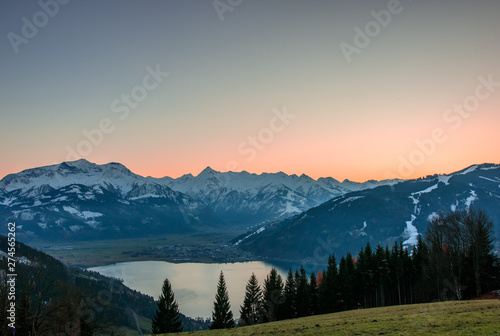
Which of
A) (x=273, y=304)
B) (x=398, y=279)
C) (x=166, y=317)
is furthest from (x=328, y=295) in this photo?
(x=166, y=317)

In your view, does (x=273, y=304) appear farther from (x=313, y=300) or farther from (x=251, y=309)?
(x=313, y=300)

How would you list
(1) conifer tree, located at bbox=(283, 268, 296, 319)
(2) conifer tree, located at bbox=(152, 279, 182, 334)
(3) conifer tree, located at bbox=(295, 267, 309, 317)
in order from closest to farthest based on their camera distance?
(2) conifer tree, located at bbox=(152, 279, 182, 334) → (3) conifer tree, located at bbox=(295, 267, 309, 317) → (1) conifer tree, located at bbox=(283, 268, 296, 319)

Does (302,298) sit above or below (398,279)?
below

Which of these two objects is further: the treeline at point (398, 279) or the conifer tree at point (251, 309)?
the conifer tree at point (251, 309)

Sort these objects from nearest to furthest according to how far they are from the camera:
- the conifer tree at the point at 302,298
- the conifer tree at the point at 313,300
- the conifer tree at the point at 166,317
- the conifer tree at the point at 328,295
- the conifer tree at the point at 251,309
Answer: the conifer tree at the point at 166,317
the conifer tree at the point at 328,295
the conifer tree at the point at 251,309
the conifer tree at the point at 302,298
the conifer tree at the point at 313,300

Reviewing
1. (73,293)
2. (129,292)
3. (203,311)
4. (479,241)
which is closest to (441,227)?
(479,241)

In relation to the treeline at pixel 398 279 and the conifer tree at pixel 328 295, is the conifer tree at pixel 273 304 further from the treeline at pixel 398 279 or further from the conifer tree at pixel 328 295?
the conifer tree at pixel 328 295

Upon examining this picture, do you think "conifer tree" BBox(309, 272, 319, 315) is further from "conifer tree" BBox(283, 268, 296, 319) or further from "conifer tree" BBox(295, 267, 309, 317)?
"conifer tree" BBox(283, 268, 296, 319)

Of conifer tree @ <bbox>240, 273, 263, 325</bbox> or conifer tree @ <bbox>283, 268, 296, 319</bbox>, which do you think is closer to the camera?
conifer tree @ <bbox>240, 273, 263, 325</bbox>

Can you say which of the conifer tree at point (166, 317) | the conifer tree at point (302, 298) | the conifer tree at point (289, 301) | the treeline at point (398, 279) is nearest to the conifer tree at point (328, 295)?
the treeline at point (398, 279)

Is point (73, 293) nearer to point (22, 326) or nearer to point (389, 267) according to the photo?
point (22, 326)

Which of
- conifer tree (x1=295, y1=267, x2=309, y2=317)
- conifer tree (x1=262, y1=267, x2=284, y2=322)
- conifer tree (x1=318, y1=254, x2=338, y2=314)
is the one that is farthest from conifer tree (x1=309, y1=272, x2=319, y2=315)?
conifer tree (x1=262, y1=267, x2=284, y2=322)

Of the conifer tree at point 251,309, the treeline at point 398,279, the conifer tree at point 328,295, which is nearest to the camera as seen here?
the treeline at point 398,279

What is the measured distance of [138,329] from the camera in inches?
5497
